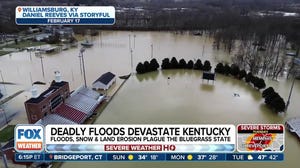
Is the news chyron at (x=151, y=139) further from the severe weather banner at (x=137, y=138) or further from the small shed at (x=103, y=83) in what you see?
the small shed at (x=103, y=83)

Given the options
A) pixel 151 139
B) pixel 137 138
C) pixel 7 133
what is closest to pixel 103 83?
pixel 7 133

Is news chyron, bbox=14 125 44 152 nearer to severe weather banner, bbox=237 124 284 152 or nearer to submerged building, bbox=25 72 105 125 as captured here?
submerged building, bbox=25 72 105 125

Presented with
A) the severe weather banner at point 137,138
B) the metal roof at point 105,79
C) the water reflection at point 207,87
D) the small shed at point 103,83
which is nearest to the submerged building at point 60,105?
the small shed at point 103,83

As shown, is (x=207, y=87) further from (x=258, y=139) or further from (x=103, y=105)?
Answer: (x=258, y=139)

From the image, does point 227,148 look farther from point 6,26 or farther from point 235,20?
point 6,26

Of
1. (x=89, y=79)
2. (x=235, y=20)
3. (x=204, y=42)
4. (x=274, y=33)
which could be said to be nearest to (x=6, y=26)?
(x=89, y=79)
